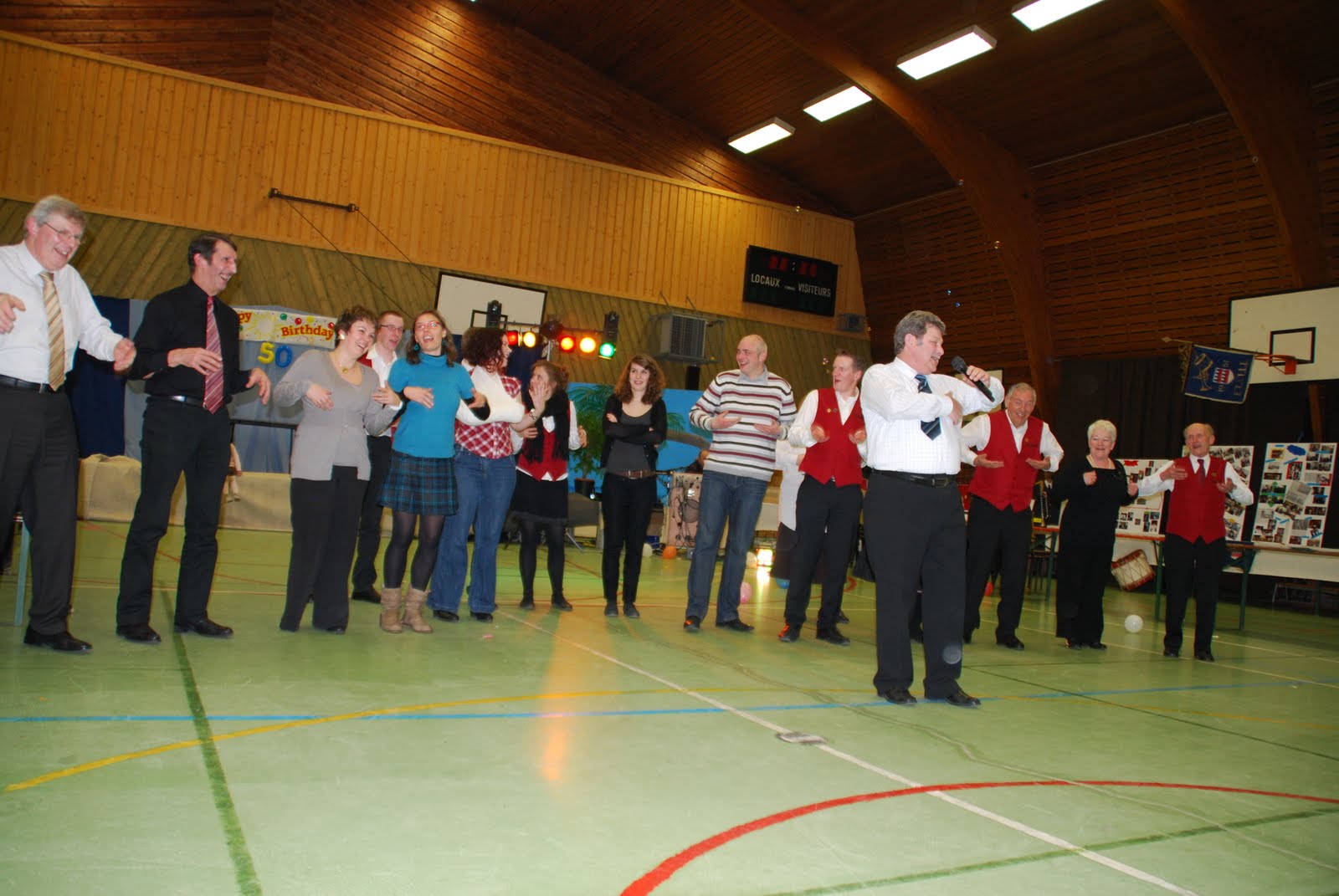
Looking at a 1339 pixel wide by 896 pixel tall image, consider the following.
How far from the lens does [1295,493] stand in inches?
463

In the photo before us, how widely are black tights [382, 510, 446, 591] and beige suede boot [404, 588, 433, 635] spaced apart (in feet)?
0.11

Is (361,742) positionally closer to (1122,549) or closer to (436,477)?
(436,477)

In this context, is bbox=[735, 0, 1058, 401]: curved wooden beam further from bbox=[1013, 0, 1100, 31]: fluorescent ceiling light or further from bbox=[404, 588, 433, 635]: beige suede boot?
bbox=[404, 588, 433, 635]: beige suede boot

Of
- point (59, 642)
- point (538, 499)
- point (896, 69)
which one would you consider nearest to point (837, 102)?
point (896, 69)

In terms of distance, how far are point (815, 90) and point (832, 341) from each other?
484 centimetres

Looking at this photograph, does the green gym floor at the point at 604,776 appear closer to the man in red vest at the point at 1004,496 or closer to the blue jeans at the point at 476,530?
the blue jeans at the point at 476,530

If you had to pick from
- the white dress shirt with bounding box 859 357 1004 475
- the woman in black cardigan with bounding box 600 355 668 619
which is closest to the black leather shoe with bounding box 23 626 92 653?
the woman in black cardigan with bounding box 600 355 668 619

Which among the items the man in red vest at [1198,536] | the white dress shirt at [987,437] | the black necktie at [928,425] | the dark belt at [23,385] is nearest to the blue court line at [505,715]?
the black necktie at [928,425]

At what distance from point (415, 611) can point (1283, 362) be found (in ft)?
35.7

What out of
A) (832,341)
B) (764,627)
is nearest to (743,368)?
(764,627)

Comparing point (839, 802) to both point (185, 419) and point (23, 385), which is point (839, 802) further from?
point (23, 385)

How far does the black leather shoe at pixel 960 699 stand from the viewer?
3873mm

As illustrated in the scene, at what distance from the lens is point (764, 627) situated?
5.81m

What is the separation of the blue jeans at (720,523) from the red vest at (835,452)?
34 centimetres
